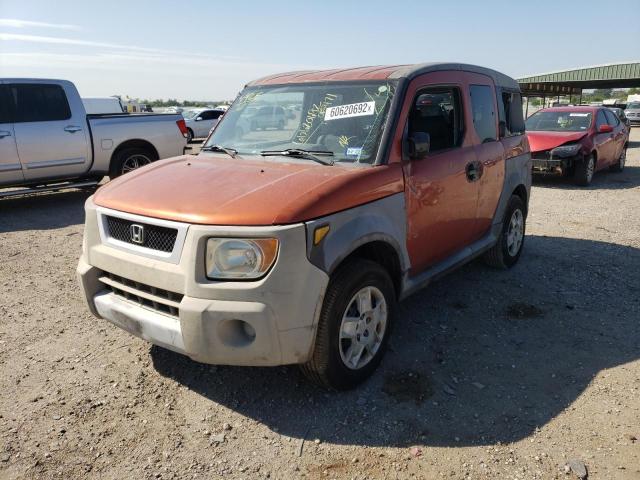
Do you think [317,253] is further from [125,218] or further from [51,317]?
[51,317]

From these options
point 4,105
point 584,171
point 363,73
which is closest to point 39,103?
point 4,105

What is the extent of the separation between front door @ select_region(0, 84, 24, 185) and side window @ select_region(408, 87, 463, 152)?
22.9 ft

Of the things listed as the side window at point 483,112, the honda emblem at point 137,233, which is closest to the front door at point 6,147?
the honda emblem at point 137,233

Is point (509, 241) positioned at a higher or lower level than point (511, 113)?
lower

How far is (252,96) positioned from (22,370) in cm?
273

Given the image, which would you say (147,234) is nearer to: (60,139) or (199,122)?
(60,139)

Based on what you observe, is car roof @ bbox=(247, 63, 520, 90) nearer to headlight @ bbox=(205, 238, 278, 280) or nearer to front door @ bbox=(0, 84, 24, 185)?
headlight @ bbox=(205, 238, 278, 280)

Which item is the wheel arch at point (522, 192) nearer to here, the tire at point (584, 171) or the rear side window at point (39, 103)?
the tire at point (584, 171)

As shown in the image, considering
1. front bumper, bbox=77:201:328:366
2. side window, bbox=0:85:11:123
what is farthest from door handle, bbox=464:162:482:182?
side window, bbox=0:85:11:123

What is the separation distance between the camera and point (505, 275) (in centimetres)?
539

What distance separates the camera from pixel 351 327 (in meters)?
3.17

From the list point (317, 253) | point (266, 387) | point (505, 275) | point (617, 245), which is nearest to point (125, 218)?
point (317, 253)

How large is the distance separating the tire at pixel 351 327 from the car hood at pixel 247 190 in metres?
0.44

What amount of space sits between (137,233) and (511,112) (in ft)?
13.5
